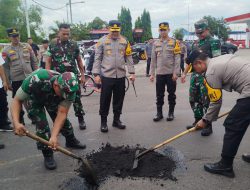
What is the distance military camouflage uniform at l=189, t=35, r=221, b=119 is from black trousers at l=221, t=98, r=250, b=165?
5.19ft

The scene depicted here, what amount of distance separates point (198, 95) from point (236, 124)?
1790mm

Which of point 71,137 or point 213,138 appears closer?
point 71,137

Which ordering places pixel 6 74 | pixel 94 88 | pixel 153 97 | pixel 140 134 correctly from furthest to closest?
pixel 94 88
pixel 153 97
pixel 6 74
pixel 140 134

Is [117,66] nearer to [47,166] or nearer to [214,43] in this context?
[214,43]

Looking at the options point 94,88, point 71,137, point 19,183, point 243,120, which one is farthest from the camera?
point 94,88

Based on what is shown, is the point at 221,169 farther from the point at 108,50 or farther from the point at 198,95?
the point at 108,50

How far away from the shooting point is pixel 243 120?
332 cm

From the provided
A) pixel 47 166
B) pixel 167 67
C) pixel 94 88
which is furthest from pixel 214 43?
pixel 94 88

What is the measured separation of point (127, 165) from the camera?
3.81 m

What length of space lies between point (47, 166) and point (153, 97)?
16.6ft

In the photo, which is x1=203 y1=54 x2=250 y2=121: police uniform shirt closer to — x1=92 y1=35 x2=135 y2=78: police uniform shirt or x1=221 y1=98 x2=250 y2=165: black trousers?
x1=221 y1=98 x2=250 y2=165: black trousers

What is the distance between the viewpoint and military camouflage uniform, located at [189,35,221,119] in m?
4.85

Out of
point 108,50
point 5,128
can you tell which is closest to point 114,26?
point 108,50

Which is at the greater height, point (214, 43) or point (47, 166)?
point (214, 43)
